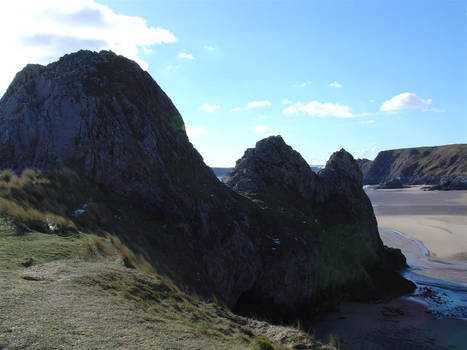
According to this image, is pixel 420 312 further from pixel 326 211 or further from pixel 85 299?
pixel 85 299

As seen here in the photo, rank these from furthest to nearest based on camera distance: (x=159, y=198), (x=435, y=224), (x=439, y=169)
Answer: (x=439, y=169) → (x=435, y=224) → (x=159, y=198)

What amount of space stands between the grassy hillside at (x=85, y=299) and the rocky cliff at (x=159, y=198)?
157cm

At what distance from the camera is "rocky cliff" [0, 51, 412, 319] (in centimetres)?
2059

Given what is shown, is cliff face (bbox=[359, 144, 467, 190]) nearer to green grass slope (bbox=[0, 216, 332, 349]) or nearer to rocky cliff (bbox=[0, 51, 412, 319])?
rocky cliff (bbox=[0, 51, 412, 319])

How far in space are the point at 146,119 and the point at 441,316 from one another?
25.4 metres

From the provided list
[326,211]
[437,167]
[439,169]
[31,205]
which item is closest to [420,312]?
[326,211]

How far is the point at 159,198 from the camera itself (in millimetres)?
23672

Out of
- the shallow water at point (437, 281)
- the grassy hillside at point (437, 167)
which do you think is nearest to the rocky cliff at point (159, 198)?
the shallow water at point (437, 281)

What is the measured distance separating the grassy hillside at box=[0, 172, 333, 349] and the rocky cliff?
1.57 metres

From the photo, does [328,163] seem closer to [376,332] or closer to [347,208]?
[347,208]

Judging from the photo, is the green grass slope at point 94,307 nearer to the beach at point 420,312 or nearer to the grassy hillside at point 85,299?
the grassy hillside at point 85,299

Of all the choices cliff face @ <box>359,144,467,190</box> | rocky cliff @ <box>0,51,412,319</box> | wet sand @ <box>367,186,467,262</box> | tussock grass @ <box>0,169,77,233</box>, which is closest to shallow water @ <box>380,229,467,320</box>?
wet sand @ <box>367,186,467,262</box>

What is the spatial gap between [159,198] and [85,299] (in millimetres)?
13972

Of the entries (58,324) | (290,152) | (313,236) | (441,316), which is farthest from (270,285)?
(58,324)
